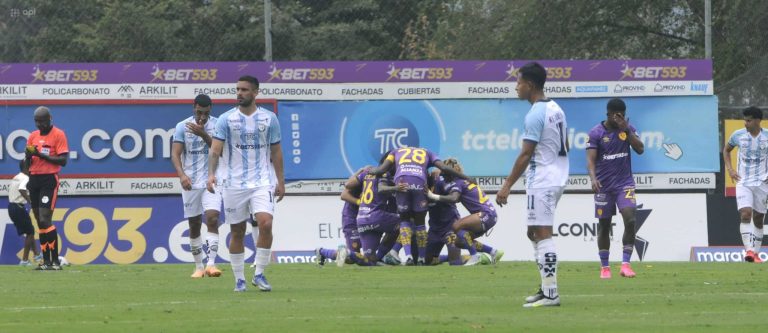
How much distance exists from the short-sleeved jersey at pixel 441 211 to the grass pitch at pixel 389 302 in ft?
9.39

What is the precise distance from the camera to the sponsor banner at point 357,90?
85.1ft

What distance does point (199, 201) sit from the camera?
58.2 ft

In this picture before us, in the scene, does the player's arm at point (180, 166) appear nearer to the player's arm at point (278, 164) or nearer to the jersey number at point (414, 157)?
the player's arm at point (278, 164)

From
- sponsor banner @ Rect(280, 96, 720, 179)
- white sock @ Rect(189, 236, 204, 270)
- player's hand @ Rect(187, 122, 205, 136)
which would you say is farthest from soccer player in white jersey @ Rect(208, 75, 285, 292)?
sponsor banner @ Rect(280, 96, 720, 179)

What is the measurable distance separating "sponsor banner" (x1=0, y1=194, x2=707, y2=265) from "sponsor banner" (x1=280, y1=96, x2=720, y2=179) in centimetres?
69

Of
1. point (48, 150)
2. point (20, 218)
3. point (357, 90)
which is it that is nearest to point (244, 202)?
point (48, 150)

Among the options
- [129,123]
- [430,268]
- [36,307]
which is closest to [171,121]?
[129,123]

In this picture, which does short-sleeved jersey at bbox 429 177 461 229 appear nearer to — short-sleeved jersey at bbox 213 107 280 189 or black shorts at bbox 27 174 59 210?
black shorts at bbox 27 174 59 210

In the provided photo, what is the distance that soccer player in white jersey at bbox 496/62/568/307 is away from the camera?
39.3ft

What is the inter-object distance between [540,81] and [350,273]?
6385 millimetres

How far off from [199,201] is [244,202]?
3.87 m

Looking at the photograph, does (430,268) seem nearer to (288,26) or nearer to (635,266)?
(635,266)

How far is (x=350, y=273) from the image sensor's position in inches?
709

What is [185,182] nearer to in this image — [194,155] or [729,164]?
[194,155]
